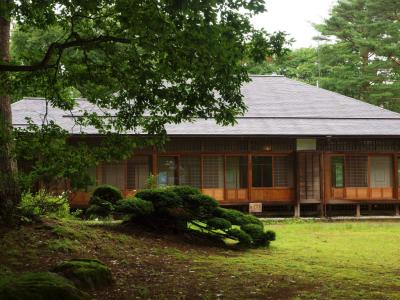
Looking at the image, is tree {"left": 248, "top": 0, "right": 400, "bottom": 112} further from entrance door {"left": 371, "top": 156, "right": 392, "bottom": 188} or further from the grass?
the grass

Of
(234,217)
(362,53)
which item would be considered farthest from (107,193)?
(362,53)

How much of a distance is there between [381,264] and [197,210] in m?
4.06

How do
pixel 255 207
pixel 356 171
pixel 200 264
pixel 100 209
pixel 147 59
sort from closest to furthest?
pixel 147 59 < pixel 200 264 < pixel 100 209 < pixel 255 207 < pixel 356 171

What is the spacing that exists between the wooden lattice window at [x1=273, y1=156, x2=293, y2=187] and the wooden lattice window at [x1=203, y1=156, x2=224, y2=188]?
2314 mm

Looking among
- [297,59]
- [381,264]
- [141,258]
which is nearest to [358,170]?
[381,264]

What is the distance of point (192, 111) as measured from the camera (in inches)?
328

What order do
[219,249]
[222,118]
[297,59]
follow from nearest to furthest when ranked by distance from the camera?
[222,118] < [219,249] < [297,59]

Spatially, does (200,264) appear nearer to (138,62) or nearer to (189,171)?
(138,62)

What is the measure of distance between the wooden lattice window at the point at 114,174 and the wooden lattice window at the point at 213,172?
345 centimetres

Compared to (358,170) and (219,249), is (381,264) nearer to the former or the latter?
(219,249)

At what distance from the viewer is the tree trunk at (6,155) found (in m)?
7.64

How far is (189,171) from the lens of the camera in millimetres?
21719

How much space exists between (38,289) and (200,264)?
4411 mm

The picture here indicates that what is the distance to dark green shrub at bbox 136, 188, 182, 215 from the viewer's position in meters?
11.3
